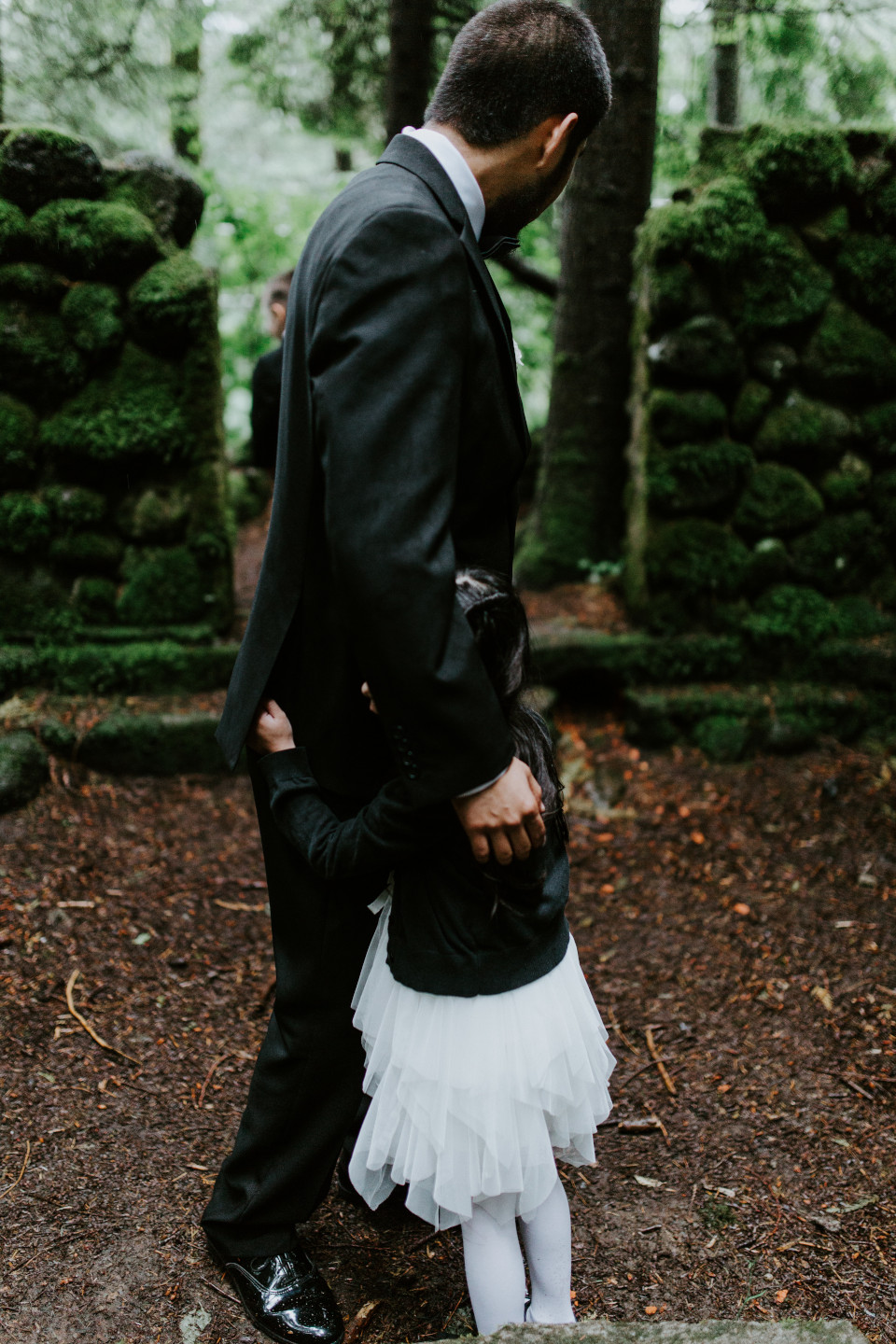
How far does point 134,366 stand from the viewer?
13.3 ft

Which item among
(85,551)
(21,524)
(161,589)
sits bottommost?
(161,589)

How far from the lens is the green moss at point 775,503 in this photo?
4.39 metres

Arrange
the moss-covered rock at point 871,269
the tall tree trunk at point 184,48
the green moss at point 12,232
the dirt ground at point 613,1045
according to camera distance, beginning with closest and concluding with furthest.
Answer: the dirt ground at point 613,1045, the green moss at point 12,232, the moss-covered rock at point 871,269, the tall tree trunk at point 184,48

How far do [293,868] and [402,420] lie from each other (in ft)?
2.90

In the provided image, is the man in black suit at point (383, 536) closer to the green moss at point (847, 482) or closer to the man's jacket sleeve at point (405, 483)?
the man's jacket sleeve at point (405, 483)

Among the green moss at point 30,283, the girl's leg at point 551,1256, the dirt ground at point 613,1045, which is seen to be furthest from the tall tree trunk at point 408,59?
the girl's leg at point 551,1256

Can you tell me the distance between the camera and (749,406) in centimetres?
437

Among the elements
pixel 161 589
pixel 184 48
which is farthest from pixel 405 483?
pixel 184 48

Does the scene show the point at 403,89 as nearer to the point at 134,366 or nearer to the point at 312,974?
the point at 134,366

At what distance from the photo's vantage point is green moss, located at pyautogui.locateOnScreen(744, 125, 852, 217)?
416cm

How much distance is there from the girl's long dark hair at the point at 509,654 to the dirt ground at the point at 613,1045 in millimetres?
1184

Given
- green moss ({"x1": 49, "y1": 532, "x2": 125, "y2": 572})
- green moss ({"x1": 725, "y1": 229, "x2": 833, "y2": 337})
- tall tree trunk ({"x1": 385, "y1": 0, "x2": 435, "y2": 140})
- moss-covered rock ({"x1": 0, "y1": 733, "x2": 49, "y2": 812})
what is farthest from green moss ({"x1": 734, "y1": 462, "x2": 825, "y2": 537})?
moss-covered rock ({"x1": 0, "y1": 733, "x2": 49, "y2": 812})

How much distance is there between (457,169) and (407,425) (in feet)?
1.76

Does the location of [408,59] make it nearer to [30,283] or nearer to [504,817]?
[30,283]
